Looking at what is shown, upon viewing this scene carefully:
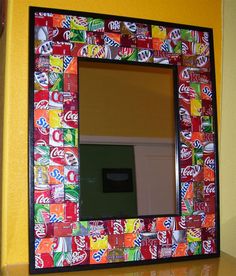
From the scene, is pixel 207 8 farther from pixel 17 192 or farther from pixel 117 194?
pixel 17 192

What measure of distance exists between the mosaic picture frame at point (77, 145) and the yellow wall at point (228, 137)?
6cm

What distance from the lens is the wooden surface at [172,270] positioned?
0.87 m

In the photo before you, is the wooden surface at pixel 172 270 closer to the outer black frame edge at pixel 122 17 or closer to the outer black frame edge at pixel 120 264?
the outer black frame edge at pixel 120 264

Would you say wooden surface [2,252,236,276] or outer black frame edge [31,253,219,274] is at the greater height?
outer black frame edge [31,253,219,274]

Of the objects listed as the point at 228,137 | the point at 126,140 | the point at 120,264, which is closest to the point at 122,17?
the point at 126,140

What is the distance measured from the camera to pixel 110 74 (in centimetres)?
97

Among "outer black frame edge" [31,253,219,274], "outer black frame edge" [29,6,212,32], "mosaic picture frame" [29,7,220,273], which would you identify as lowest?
"outer black frame edge" [31,253,219,274]

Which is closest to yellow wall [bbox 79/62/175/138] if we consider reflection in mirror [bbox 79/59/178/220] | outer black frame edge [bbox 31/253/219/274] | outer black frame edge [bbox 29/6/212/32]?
reflection in mirror [bbox 79/59/178/220]

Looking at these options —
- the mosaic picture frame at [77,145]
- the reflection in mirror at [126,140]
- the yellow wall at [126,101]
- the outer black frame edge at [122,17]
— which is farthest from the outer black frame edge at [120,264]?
the outer black frame edge at [122,17]

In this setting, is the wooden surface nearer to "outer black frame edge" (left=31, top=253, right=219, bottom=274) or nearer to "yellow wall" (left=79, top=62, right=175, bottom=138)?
"outer black frame edge" (left=31, top=253, right=219, bottom=274)

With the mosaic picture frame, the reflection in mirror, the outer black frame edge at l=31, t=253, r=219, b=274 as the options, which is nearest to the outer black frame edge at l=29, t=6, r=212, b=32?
the mosaic picture frame

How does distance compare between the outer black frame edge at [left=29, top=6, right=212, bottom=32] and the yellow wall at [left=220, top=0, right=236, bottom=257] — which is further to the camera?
the yellow wall at [left=220, top=0, right=236, bottom=257]

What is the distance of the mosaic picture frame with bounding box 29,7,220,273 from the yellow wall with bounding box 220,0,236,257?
55 mm

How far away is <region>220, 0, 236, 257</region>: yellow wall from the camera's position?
1053 mm
